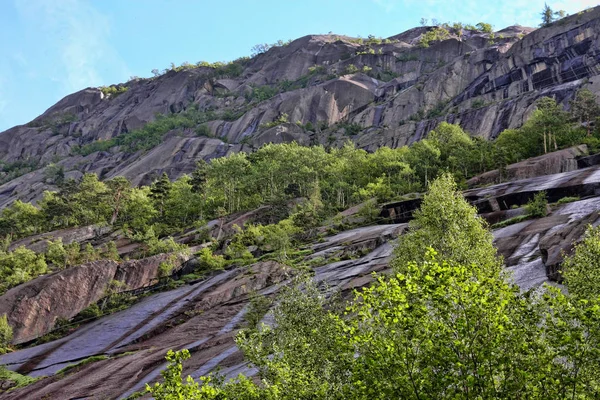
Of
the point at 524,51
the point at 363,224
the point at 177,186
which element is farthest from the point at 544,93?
the point at 177,186

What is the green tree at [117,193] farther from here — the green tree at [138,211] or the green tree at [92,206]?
the green tree at [138,211]

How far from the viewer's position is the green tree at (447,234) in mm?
30781

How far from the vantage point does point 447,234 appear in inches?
1280

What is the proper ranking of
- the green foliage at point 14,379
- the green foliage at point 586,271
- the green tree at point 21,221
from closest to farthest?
the green foliage at point 586,271
the green foliage at point 14,379
the green tree at point 21,221

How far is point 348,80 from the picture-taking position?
7362 inches

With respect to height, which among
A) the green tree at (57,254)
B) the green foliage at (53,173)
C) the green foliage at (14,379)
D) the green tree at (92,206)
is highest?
the green foliage at (53,173)

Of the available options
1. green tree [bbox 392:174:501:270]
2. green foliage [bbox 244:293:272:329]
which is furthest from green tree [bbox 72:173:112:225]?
green tree [bbox 392:174:501:270]

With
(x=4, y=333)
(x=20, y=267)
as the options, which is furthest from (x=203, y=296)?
(x=20, y=267)

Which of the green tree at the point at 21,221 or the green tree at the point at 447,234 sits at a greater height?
the green tree at the point at 21,221

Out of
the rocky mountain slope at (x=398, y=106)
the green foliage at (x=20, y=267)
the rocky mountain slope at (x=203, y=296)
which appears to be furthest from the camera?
the rocky mountain slope at (x=398, y=106)

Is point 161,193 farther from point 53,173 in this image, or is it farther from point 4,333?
point 53,173

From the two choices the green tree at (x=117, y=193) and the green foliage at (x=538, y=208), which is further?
the green tree at (x=117, y=193)

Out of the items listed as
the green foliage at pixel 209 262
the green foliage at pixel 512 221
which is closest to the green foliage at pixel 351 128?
the green foliage at pixel 209 262

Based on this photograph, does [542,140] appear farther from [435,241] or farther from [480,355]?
[480,355]
